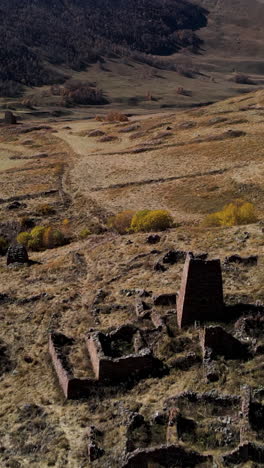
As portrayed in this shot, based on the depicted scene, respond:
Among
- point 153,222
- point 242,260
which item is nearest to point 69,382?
point 242,260

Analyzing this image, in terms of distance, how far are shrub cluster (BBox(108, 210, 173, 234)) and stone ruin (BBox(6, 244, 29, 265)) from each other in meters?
8.83

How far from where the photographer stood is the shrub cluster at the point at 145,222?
38.6 meters

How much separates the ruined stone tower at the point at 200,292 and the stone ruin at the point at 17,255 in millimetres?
17375

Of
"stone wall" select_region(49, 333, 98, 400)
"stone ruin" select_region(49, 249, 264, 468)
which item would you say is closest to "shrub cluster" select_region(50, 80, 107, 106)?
"stone ruin" select_region(49, 249, 264, 468)

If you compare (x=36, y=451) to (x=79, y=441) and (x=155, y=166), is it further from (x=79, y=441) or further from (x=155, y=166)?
(x=155, y=166)

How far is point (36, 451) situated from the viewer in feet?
48.2

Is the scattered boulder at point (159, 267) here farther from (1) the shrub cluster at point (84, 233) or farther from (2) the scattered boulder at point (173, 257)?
(1) the shrub cluster at point (84, 233)

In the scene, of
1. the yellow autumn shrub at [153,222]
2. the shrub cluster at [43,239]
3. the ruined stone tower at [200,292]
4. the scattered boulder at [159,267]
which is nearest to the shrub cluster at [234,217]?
the yellow autumn shrub at [153,222]

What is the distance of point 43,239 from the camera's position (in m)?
40.0

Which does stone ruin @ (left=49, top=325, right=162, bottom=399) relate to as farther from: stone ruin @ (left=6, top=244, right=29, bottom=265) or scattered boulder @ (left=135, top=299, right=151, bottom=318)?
stone ruin @ (left=6, top=244, right=29, bottom=265)

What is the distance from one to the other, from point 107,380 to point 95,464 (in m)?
3.60

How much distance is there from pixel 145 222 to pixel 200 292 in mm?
20875

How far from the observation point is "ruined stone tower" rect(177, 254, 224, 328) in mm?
18188

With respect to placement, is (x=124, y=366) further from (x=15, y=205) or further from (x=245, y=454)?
(x=15, y=205)
